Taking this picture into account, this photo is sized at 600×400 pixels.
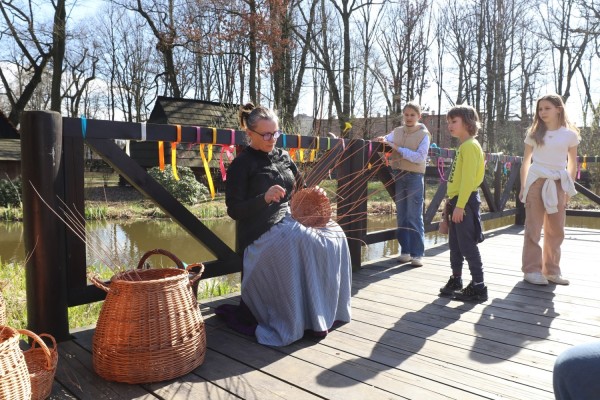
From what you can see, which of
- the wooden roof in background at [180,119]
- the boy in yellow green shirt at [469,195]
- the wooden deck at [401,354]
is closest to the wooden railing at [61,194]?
the wooden deck at [401,354]

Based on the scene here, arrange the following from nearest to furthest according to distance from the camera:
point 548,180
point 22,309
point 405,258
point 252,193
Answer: point 252,193 → point 548,180 → point 22,309 → point 405,258

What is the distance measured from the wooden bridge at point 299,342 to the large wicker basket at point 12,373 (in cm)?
40

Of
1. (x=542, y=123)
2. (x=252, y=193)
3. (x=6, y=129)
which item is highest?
(x=6, y=129)

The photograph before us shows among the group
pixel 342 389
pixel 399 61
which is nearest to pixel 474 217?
pixel 342 389

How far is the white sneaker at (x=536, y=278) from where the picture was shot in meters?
3.77

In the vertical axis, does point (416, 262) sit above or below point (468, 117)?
below

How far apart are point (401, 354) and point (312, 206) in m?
0.91

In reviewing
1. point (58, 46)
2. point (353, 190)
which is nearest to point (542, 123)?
point (353, 190)

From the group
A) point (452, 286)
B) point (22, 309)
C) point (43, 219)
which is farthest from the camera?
point (22, 309)

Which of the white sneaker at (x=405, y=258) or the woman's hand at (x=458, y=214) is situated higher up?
the woman's hand at (x=458, y=214)

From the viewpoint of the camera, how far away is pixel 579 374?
92cm

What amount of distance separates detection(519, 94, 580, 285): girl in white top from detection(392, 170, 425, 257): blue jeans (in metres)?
0.85

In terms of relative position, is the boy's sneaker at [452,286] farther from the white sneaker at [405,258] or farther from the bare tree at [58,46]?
the bare tree at [58,46]

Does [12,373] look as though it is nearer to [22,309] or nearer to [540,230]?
[22,309]
